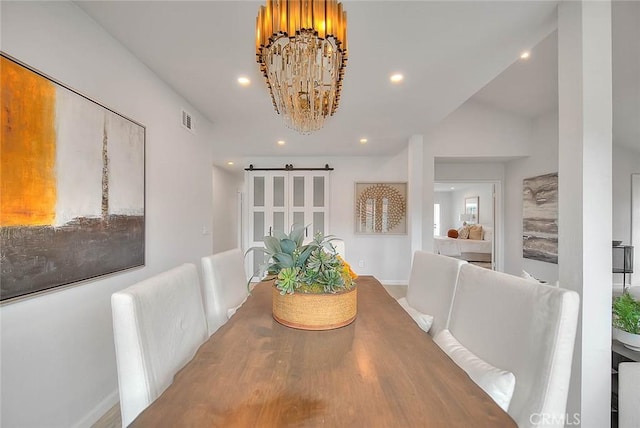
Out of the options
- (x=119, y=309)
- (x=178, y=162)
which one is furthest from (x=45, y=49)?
(x=119, y=309)

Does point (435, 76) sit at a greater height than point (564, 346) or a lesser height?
greater

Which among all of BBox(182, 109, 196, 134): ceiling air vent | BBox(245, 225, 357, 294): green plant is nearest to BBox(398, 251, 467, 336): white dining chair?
BBox(245, 225, 357, 294): green plant

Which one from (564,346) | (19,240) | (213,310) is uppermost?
(19,240)

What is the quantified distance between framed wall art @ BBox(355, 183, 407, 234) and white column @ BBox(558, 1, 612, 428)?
11.8ft

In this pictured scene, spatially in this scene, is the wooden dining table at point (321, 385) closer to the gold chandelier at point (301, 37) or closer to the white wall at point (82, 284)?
the white wall at point (82, 284)

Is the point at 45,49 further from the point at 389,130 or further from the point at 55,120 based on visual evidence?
the point at 389,130

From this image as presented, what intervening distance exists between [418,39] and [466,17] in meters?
0.27

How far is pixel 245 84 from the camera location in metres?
2.24

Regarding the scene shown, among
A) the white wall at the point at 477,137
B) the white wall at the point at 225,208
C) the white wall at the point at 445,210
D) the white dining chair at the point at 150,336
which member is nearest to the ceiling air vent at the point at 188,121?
the white dining chair at the point at 150,336

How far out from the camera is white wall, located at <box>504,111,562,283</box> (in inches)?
158

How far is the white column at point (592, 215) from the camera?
4.15ft

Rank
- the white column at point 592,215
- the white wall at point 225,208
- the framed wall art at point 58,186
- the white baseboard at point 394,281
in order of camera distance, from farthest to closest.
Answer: the white wall at point 225,208 < the white baseboard at point 394,281 < the white column at point 592,215 < the framed wall art at point 58,186

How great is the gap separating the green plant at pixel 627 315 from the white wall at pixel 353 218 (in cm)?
353

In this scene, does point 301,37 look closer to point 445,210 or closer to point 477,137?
point 477,137
